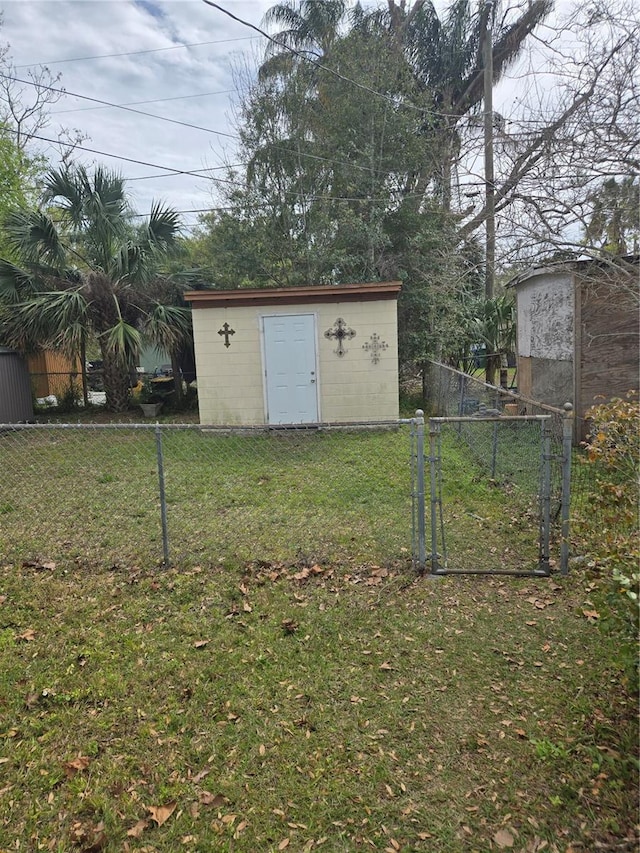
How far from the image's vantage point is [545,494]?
3.40 meters

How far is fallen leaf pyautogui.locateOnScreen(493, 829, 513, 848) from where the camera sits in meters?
1.71

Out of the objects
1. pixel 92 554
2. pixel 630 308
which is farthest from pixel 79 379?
pixel 630 308

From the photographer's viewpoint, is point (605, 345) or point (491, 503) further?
point (605, 345)

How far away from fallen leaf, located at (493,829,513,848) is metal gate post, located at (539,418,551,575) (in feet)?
6.72

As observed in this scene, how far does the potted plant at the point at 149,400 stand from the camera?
1075 centimetres

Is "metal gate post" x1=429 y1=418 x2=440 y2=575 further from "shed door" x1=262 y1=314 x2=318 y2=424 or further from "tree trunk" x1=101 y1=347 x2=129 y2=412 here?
"tree trunk" x1=101 y1=347 x2=129 y2=412

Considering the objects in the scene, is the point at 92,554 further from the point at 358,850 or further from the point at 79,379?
the point at 79,379

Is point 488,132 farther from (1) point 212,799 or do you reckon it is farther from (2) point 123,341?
(1) point 212,799

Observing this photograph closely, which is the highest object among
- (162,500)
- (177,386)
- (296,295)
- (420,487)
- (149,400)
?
(296,295)

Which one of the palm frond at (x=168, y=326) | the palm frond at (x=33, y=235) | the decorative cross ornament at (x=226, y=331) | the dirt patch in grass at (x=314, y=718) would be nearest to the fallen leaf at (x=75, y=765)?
the dirt patch in grass at (x=314, y=718)

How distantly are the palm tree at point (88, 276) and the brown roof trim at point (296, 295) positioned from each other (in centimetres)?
198

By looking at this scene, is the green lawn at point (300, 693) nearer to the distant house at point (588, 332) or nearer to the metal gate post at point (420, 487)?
the metal gate post at point (420, 487)

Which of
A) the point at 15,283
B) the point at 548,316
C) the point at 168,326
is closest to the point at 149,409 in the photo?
the point at 168,326

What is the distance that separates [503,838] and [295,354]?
291 inches
